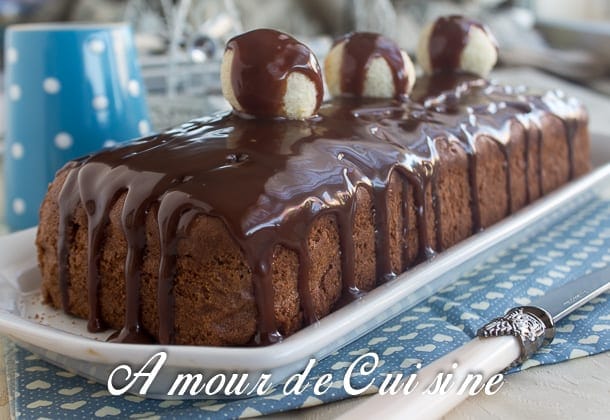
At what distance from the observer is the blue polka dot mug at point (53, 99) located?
5.08ft

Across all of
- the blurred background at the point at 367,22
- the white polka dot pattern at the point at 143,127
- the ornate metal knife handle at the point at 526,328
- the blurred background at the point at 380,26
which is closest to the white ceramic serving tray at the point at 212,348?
the ornate metal knife handle at the point at 526,328

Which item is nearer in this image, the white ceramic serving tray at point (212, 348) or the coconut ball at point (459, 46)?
the white ceramic serving tray at point (212, 348)

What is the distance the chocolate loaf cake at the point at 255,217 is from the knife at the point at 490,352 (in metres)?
0.22

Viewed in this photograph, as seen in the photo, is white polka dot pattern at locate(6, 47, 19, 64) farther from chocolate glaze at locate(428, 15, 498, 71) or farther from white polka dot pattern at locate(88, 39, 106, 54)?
chocolate glaze at locate(428, 15, 498, 71)

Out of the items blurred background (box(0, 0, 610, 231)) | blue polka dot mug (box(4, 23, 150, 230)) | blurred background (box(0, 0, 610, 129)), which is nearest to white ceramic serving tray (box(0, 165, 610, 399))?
blue polka dot mug (box(4, 23, 150, 230))

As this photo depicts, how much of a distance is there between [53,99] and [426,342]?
933mm

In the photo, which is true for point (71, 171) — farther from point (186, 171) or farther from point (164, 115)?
point (164, 115)

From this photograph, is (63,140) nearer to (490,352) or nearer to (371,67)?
(371,67)

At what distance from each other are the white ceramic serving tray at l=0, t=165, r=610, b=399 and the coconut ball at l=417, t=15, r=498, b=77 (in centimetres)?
48

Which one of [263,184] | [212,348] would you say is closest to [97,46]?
[263,184]

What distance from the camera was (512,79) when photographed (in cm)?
309

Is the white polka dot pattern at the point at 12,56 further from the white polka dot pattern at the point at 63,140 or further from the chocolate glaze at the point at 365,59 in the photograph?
the chocolate glaze at the point at 365,59

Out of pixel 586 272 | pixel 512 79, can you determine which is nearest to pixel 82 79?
pixel 586 272

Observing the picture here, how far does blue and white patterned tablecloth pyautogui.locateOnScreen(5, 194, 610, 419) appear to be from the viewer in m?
0.94
